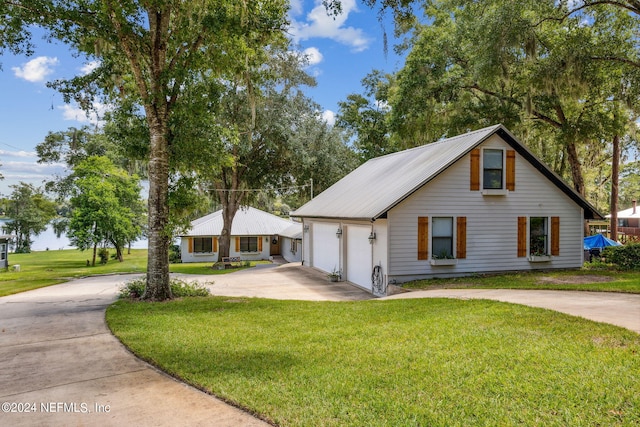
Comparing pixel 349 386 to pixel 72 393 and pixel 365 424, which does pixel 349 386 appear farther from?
pixel 72 393

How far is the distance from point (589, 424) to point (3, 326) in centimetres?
909

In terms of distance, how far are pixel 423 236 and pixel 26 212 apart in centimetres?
5056

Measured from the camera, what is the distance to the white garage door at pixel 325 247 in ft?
57.9

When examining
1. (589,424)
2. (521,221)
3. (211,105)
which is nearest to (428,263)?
(521,221)

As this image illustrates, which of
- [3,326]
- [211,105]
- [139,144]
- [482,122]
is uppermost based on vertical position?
[482,122]

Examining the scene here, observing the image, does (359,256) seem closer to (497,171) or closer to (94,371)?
(497,171)

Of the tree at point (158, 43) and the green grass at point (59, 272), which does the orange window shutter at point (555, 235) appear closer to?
the tree at point (158, 43)

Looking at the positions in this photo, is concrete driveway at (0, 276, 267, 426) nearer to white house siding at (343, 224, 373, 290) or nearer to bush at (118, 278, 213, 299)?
bush at (118, 278, 213, 299)

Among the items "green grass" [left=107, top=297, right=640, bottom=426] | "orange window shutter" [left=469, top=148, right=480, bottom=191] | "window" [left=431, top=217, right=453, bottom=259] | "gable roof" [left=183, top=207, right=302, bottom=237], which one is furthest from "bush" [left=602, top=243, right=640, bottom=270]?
"gable roof" [left=183, top=207, right=302, bottom=237]

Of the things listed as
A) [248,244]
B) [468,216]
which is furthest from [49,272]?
[468,216]

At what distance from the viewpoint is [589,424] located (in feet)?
11.0

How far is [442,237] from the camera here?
13648 millimetres

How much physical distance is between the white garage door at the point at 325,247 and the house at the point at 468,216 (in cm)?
184

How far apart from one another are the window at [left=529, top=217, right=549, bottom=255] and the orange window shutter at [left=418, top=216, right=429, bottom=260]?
4.26 metres
